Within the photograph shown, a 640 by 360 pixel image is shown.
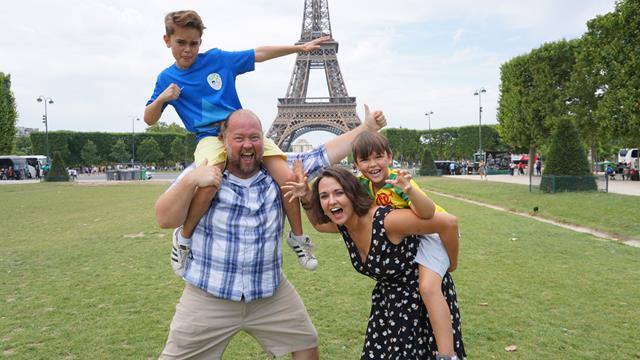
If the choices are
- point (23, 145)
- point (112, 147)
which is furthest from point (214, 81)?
point (23, 145)

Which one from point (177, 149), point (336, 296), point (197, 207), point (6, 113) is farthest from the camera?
point (177, 149)

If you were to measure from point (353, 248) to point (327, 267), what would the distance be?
213 inches

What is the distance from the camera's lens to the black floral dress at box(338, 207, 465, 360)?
2564mm

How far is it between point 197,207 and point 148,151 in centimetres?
7176

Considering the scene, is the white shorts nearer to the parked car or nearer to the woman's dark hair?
the woman's dark hair

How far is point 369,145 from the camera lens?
258 cm

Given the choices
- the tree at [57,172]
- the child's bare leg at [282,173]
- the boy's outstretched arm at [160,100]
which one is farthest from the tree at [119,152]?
the child's bare leg at [282,173]

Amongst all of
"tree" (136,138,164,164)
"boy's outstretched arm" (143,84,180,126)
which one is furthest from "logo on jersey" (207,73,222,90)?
"tree" (136,138,164,164)

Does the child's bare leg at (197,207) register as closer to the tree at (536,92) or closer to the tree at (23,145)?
the tree at (536,92)

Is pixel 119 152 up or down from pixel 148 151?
down

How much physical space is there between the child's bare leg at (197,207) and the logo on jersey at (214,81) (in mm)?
544

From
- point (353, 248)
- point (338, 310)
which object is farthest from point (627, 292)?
point (353, 248)

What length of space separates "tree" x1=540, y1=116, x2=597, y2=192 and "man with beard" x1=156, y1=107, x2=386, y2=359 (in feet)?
61.6

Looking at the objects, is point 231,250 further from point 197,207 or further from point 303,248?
point 303,248
